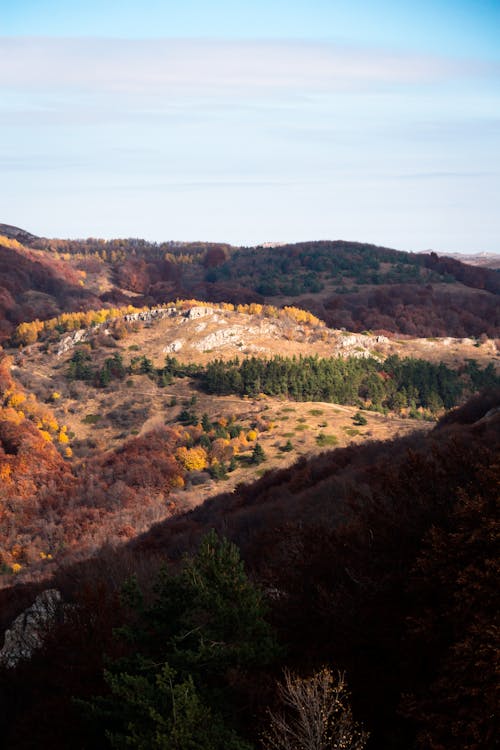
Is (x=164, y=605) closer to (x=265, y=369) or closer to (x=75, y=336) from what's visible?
(x=265, y=369)

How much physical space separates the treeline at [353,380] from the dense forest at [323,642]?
75.8 meters

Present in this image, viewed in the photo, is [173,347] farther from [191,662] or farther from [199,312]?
[191,662]

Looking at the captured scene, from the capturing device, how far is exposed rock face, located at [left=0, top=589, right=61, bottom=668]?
2512 centimetres

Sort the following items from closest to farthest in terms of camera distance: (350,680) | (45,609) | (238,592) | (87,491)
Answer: (350,680) → (238,592) → (45,609) → (87,491)

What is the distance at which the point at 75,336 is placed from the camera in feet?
403

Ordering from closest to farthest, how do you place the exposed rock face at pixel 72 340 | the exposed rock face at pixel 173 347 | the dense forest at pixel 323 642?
1. the dense forest at pixel 323 642
2. the exposed rock face at pixel 173 347
3. the exposed rock face at pixel 72 340

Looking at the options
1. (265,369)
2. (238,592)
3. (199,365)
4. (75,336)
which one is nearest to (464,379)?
(265,369)

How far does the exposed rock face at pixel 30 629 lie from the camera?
82.4ft

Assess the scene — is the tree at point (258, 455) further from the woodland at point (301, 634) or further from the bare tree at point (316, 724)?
the bare tree at point (316, 724)

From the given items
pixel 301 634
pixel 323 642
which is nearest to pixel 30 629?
pixel 301 634

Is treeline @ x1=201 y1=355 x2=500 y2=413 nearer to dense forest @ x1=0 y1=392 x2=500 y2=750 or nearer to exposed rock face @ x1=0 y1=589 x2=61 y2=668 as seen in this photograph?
exposed rock face @ x1=0 y1=589 x2=61 y2=668

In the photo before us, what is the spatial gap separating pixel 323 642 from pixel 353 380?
9012 centimetres

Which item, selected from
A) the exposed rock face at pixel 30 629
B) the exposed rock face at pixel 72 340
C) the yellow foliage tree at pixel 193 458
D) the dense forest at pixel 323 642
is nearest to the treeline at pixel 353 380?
the yellow foliage tree at pixel 193 458

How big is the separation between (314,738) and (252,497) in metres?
42.7
